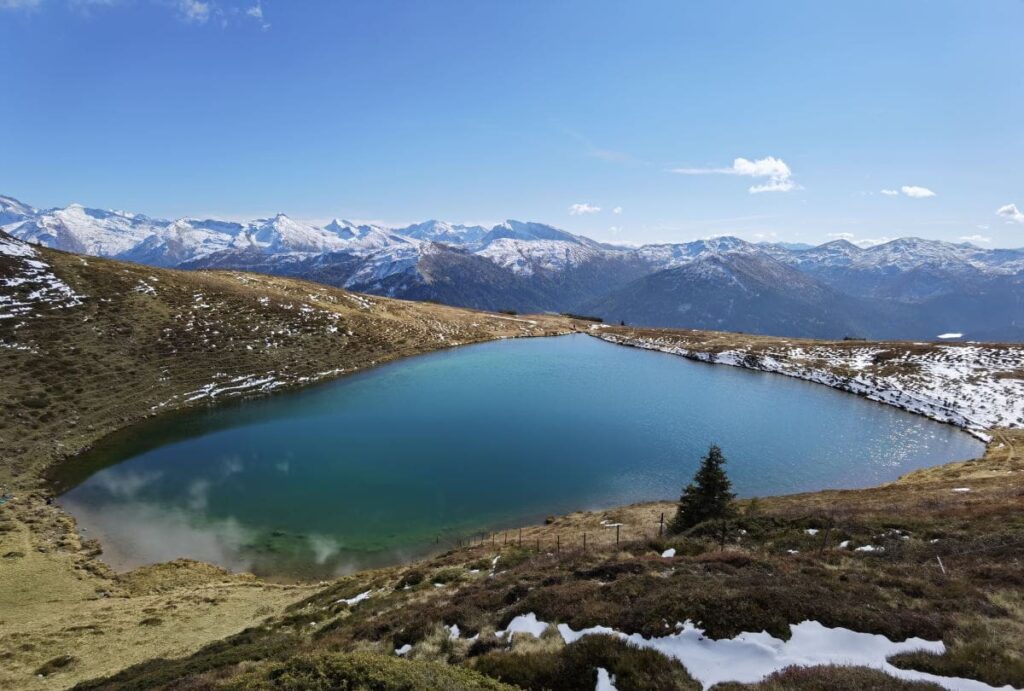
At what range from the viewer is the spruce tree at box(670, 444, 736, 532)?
27719mm

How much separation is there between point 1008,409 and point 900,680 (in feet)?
297

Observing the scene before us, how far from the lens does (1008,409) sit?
228 feet

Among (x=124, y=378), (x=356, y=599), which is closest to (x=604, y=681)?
(x=356, y=599)

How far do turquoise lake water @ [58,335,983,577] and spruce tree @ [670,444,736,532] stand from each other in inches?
569

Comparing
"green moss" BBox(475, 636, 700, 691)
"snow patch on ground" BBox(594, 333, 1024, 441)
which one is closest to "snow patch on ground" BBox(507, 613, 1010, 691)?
"green moss" BBox(475, 636, 700, 691)

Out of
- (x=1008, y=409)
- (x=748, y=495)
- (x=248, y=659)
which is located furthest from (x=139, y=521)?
(x=1008, y=409)

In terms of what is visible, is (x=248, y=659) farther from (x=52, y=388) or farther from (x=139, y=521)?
(x=52, y=388)

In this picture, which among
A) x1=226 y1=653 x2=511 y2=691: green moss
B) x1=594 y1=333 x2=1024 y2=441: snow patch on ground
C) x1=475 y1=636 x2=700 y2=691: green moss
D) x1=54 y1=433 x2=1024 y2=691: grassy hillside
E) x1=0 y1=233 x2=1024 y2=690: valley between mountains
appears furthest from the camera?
x1=594 y1=333 x2=1024 y2=441: snow patch on ground

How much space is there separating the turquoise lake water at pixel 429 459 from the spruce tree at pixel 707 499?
1445 cm

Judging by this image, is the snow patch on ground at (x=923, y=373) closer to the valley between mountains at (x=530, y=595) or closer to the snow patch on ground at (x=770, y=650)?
the valley between mountains at (x=530, y=595)

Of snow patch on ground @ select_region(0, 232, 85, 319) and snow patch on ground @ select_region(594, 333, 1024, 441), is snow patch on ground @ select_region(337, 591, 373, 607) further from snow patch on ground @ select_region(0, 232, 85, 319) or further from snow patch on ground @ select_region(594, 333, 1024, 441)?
snow patch on ground @ select_region(0, 232, 85, 319)

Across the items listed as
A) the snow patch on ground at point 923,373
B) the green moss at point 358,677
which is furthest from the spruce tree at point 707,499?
the snow patch on ground at point 923,373

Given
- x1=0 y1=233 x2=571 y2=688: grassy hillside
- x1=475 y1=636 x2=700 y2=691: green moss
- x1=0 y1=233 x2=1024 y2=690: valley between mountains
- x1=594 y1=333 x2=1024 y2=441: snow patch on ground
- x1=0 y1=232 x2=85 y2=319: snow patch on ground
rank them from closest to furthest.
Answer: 1. x1=475 y1=636 x2=700 y2=691: green moss
2. x1=0 y1=233 x2=1024 y2=690: valley between mountains
3. x1=0 y1=233 x2=571 y2=688: grassy hillside
4. x1=594 y1=333 x2=1024 y2=441: snow patch on ground
5. x1=0 y1=232 x2=85 y2=319: snow patch on ground

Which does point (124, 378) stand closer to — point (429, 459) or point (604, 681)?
point (429, 459)
